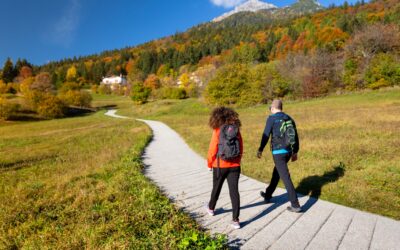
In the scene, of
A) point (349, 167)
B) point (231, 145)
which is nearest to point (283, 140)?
point (231, 145)

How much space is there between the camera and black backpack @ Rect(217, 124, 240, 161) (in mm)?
4534

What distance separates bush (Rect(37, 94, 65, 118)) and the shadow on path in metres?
67.5

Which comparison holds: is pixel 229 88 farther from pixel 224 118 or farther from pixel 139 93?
pixel 224 118

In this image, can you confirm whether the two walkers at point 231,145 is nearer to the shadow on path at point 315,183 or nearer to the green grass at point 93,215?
the green grass at point 93,215

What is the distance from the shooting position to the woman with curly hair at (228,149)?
4.55 meters

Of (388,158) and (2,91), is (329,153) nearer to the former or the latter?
(388,158)

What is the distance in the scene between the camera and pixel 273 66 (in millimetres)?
52188

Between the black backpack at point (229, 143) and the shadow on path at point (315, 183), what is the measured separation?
235 cm

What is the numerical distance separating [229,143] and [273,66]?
168 ft

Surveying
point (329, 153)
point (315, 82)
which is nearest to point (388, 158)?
point (329, 153)

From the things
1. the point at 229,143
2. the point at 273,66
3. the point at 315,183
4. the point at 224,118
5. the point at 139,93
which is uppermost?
the point at 273,66

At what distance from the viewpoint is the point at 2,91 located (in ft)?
307

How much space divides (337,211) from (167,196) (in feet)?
12.6

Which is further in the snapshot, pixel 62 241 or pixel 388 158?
pixel 388 158
